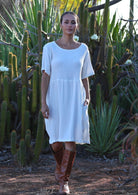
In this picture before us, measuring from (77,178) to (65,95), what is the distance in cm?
127

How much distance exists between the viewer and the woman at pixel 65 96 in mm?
3584

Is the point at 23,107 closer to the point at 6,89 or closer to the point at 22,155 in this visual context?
the point at 6,89

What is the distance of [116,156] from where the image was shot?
5.69 metres

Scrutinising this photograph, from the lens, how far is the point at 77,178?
443 cm

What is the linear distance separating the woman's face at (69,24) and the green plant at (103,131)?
2.13 metres

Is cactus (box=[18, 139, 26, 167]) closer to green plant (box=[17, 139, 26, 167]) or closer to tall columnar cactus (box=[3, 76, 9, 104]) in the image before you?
green plant (box=[17, 139, 26, 167])

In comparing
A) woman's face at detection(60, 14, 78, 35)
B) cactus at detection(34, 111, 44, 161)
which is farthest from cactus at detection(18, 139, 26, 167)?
woman's face at detection(60, 14, 78, 35)

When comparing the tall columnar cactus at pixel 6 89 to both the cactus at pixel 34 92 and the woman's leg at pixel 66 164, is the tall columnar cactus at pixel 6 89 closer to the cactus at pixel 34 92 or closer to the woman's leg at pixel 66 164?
the cactus at pixel 34 92

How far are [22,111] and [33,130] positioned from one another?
0.52 meters

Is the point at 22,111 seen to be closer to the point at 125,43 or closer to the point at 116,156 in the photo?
the point at 116,156

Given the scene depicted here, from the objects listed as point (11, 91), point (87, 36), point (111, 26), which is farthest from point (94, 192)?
point (111, 26)

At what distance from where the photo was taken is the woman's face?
3633 mm

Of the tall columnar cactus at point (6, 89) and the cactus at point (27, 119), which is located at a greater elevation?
the tall columnar cactus at point (6, 89)

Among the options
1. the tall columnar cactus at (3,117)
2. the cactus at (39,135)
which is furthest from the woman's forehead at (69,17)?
the tall columnar cactus at (3,117)
